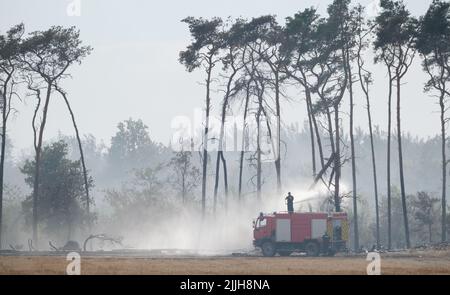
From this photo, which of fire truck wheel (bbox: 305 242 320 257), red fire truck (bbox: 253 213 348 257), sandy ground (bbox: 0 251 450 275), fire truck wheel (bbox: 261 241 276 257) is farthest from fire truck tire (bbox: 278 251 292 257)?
sandy ground (bbox: 0 251 450 275)

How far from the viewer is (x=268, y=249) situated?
50375mm

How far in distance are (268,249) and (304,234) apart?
2.52 metres

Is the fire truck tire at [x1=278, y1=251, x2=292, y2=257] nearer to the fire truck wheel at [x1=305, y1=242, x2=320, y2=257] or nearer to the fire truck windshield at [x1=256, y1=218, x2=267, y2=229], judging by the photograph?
the fire truck wheel at [x1=305, y1=242, x2=320, y2=257]

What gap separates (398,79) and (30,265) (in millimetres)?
39268

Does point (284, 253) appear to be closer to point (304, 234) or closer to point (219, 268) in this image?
point (304, 234)

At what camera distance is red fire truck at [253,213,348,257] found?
49.9 m

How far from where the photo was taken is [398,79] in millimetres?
65312

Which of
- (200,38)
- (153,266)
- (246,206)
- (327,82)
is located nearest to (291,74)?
(327,82)

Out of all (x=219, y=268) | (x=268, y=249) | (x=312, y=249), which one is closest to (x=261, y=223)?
(x=268, y=249)

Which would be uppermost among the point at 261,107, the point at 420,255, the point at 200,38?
the point at 200,38

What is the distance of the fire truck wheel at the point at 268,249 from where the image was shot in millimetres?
50281

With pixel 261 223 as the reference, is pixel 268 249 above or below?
below
